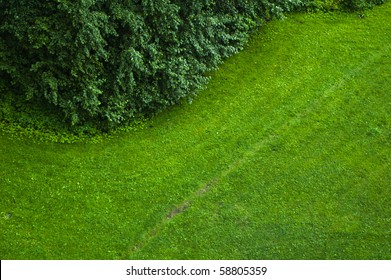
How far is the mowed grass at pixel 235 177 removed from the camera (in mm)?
9219

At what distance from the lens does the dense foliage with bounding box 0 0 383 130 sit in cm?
1040

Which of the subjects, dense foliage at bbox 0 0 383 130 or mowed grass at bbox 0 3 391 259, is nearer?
mowed grass at bbox 0 3 391 259

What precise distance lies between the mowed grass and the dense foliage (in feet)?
1.81

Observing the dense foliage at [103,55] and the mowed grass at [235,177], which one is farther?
the dense foliage at [103,55]

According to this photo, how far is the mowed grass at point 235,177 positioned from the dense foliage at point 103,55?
21.7 inches

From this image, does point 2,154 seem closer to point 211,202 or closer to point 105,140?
point 105,140

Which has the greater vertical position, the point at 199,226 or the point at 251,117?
the point at 251,117

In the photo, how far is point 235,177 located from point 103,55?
319 centimetres

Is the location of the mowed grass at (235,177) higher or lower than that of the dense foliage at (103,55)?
lower

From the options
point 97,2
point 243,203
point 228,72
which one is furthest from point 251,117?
point 97,2

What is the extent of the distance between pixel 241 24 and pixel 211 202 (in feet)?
14.5

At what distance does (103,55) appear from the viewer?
10.6m

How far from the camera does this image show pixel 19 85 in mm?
11258
